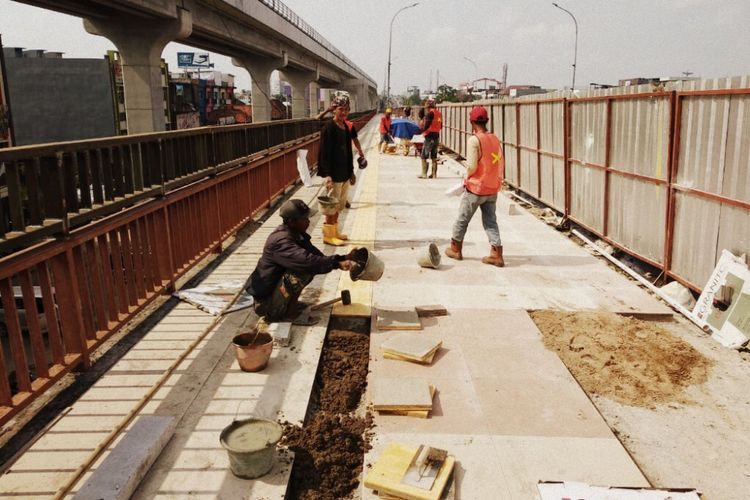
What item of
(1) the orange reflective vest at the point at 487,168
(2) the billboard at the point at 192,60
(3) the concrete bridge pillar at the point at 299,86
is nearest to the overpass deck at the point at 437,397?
(1) the orange reflective vest at the point at 487,168

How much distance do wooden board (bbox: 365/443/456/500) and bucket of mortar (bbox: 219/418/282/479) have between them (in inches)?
Answer: 22.7

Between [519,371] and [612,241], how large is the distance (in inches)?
180

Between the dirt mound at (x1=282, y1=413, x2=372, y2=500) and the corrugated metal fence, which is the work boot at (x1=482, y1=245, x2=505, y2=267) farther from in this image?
the dirt mound at (x1=282, y1=413, x2=372, y2=500)

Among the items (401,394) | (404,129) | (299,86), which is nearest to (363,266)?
(401,394)

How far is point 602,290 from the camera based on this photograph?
6832mm

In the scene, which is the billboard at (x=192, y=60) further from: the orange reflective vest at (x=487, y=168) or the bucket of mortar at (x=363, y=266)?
the bucket of mortar at (x=363, y=266)

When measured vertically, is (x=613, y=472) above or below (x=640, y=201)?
below

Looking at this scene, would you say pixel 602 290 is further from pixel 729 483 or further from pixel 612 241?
pixel 729 483

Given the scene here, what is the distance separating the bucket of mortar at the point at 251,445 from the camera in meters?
3.24

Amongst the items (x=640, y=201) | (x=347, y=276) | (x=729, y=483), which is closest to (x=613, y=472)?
(x=729, y=483)

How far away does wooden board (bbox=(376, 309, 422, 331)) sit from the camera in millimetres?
5562

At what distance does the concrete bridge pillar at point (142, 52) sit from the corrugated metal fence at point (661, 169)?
17.6 metres

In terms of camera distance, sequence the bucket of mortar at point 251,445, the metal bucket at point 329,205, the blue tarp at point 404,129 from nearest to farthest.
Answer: the bucket of mortar at point 251,445, the metal bucket at point 329,205, the blue tarp at point 404,129

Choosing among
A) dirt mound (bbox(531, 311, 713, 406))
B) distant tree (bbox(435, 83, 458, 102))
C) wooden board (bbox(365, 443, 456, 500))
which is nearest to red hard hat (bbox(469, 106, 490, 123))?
dirt mound (bbox(531, 311, 713, 406))
